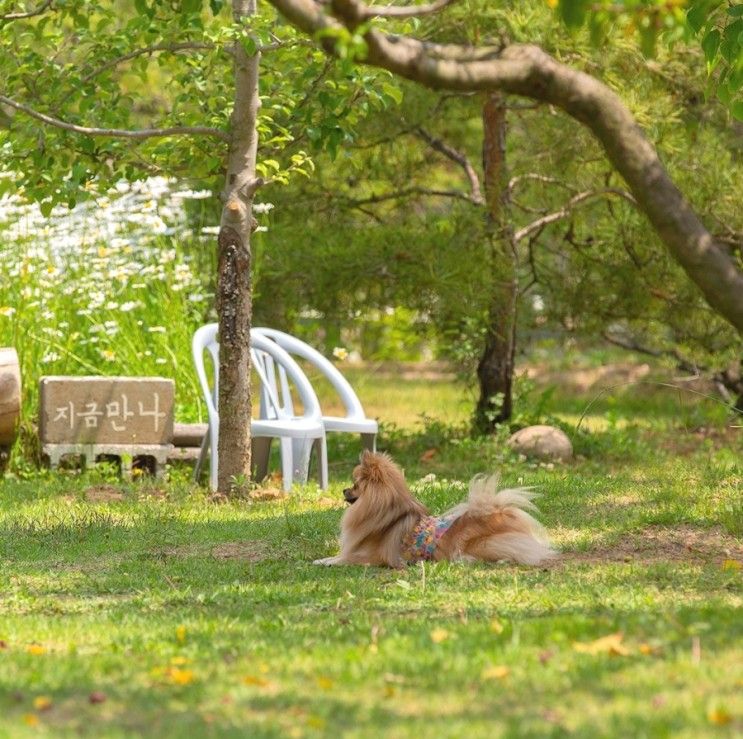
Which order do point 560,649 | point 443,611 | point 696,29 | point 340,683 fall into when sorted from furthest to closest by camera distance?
point 696,29 → point 443,611 → point 560,649 → point 340,683

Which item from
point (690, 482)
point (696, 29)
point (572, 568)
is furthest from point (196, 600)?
point (690, 482)

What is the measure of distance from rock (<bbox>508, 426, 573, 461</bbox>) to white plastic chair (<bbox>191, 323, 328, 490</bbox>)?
1.57 m

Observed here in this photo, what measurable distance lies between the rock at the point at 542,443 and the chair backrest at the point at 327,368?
49.0 inches

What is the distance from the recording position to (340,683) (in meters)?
3.88

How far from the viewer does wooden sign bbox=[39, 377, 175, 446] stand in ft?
29.3

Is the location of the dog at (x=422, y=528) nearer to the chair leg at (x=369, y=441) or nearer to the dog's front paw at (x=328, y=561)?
the dog's front paw at (x=328, y=561)

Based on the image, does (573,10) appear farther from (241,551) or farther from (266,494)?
(266,494)

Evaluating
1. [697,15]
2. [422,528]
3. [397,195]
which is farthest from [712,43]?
[397,195]

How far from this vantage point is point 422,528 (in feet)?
20.0

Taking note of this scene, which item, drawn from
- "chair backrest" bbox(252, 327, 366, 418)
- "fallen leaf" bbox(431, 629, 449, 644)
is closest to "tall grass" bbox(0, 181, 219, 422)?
"chair backrest" bbox(252, 327, 366, 418)

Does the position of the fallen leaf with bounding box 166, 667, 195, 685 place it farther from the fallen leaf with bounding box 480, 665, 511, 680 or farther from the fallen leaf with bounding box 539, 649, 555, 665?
the fallen leaf with bounding box 539, 649, 555, 665

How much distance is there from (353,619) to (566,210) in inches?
230

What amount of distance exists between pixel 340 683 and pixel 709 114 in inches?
299

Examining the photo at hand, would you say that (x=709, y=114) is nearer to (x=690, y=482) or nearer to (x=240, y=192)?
(x=690, y=482)
